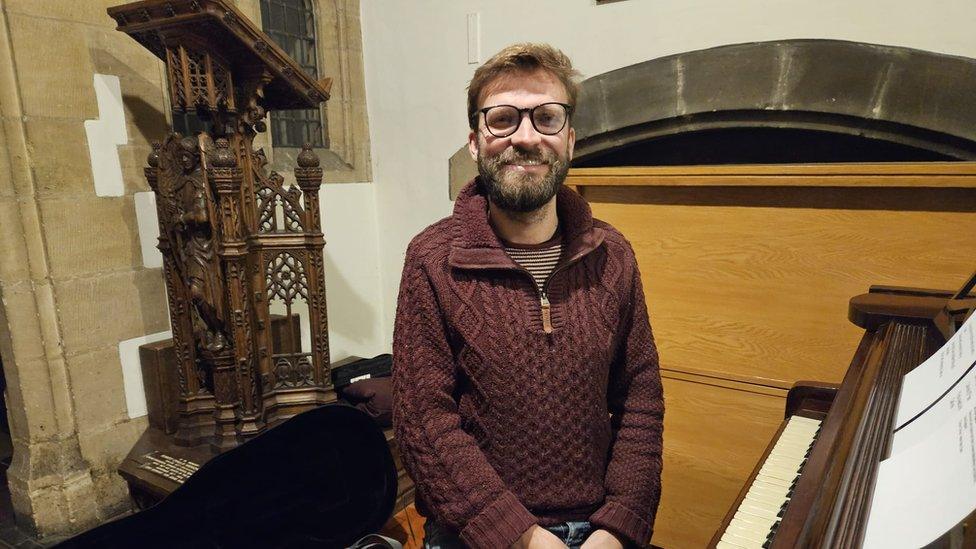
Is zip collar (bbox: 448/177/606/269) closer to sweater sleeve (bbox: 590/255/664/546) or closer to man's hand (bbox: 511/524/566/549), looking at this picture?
sweater sleeve (bbox: 590/255/664/546)

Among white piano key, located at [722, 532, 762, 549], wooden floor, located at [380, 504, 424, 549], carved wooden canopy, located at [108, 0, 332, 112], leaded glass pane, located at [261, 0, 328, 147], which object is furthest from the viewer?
leaded glass pane, located at [261, 0, 328, 147]

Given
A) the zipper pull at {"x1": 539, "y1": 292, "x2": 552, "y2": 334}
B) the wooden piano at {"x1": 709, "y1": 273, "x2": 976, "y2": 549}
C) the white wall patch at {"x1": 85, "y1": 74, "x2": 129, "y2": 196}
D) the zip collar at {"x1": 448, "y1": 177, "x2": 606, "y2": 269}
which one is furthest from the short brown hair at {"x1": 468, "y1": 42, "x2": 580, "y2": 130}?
the white wall patch at {"x1": 85, "y1": 74, "x2": 129, "y2": 196}

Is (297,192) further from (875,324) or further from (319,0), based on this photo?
(875,324)

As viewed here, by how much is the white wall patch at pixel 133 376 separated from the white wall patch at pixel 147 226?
32cm

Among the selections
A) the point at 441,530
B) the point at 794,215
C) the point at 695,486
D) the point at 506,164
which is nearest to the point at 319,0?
the point at 506,164

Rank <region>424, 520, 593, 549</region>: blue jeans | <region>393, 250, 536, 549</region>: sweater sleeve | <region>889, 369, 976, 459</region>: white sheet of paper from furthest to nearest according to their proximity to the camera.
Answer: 1. <region>424, 520, 593, 549</region>: blue jeans
2. <region>393, 250, 536, 549</region>: sweater sleeve
3. <region>889, 369, 976, 459</region>: white sheet of paper

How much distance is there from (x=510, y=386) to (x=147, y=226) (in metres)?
1.88

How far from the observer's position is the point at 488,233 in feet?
4.06

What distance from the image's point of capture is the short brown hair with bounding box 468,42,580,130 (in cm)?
119

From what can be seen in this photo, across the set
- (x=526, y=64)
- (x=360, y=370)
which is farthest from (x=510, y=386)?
(x=360, y=370)

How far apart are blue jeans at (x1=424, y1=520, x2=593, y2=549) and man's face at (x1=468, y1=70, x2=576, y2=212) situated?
2.31ft

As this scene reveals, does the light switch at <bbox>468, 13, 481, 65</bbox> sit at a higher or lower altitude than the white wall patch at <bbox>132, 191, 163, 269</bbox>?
higher

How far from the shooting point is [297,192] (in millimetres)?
2078

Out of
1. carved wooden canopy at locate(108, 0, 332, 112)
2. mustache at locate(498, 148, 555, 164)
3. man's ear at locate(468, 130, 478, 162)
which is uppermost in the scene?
carved wooden canopy at locate(108, 0, 332, 112)
